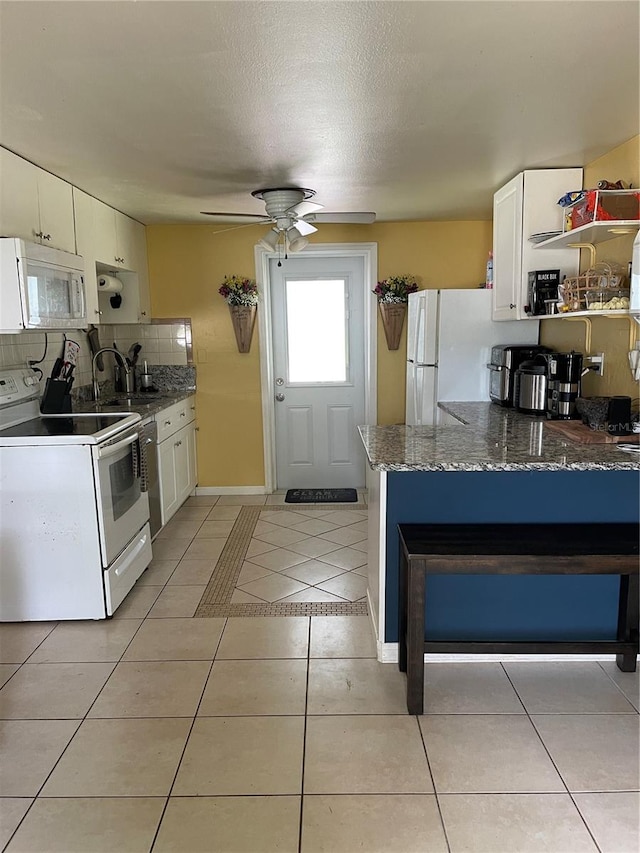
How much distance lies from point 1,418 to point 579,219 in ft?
9.97

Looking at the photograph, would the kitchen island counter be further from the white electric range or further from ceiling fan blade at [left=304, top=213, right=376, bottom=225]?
ceiling fan blade at [left=304, top=213, right=376, bottom=225]

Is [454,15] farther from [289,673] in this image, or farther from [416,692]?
[289,673]

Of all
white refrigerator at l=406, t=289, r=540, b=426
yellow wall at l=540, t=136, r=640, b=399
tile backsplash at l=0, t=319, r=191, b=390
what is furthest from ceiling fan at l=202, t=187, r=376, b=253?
tile backsplash at l=0, t=319, r=191, b=390

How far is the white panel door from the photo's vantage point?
496cm

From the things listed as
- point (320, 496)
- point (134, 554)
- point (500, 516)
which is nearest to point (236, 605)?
point (134, 554)

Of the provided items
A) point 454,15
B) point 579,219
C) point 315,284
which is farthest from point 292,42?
point 315,284

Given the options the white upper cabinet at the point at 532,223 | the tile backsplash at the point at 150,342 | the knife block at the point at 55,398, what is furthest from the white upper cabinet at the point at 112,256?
the white upper cabinet at the point at 532,223

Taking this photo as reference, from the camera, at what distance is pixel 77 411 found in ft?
11.9

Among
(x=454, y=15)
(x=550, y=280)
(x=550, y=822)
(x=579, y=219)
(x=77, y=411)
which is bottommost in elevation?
(x=550, y=822)

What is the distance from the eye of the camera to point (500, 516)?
2412 millimetres

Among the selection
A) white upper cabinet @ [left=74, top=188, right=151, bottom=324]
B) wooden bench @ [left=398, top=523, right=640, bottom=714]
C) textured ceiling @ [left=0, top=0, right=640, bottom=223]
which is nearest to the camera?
textured ceiling @ [left=0, top=0, right=640, bottom=223]

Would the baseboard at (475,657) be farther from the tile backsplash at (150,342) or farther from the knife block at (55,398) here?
the tile backsplash at (150,342)

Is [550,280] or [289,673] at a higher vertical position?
[550,280]

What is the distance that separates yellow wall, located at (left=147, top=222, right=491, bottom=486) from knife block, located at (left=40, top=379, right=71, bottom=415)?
5.06ft
